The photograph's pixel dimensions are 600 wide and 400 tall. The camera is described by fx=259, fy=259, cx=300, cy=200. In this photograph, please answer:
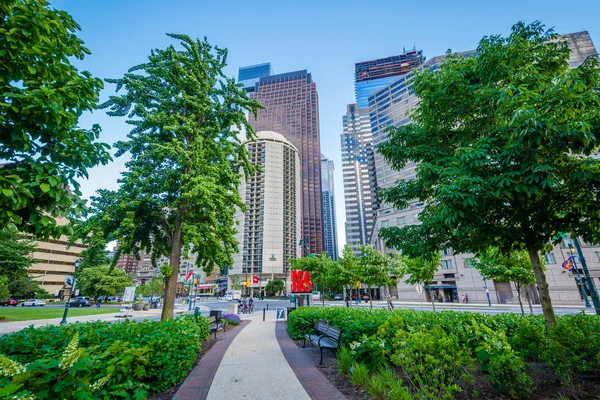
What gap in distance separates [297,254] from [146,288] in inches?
2064

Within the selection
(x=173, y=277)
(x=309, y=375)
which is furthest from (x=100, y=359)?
(x=173, y=277)

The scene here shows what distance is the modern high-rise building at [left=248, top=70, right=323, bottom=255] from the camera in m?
163

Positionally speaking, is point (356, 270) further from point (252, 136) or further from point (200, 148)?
point (200, 148)

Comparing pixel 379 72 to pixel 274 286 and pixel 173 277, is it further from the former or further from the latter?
pixel 173 277

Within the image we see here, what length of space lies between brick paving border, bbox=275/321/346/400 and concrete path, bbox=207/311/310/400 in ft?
0.52

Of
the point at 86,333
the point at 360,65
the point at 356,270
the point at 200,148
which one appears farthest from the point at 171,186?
the point at 360,65

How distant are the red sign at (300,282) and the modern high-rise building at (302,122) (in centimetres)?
13914

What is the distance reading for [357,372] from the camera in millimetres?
5391

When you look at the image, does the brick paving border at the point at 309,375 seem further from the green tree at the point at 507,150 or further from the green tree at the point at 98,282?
the green tree at the point at 98,282

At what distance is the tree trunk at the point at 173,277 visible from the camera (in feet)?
35.0

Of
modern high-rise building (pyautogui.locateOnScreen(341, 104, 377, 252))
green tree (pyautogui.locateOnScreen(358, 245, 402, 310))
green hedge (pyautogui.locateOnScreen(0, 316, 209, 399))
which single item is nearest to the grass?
green hedge (pyautogui.locateOnScreen(0, 316, 209, 399))

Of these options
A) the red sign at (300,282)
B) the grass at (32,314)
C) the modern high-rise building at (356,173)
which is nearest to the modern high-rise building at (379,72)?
the modern high-rise building at (356,173)

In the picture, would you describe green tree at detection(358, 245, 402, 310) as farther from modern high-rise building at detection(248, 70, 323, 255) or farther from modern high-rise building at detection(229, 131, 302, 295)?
modern high-rise building at detection(248, 70, 323, 255)

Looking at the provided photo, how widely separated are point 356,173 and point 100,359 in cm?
14914
